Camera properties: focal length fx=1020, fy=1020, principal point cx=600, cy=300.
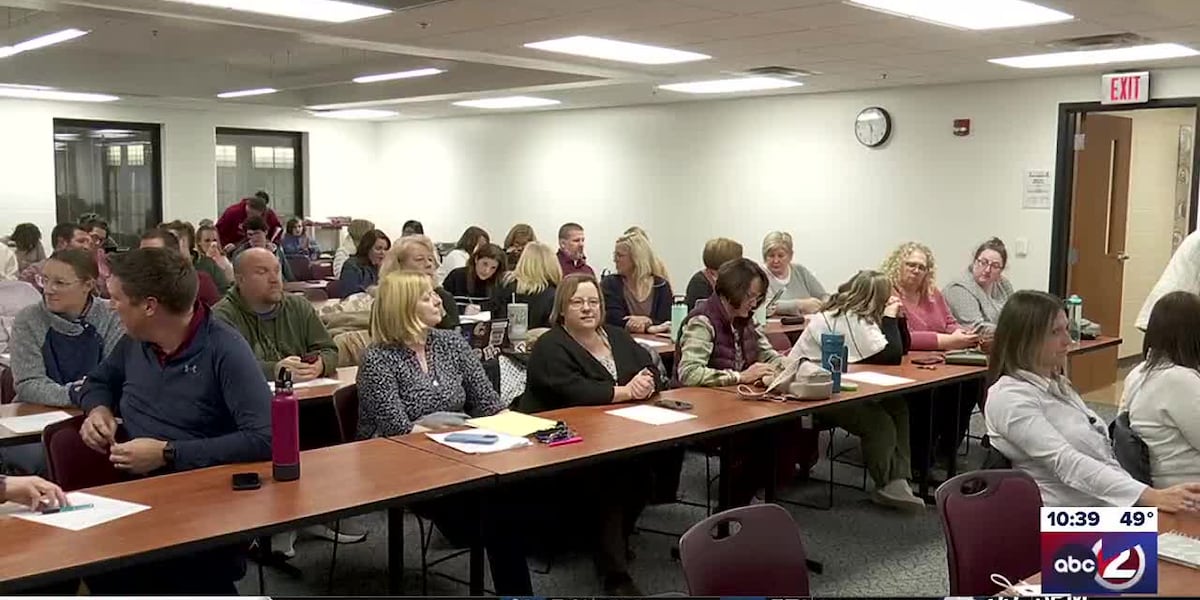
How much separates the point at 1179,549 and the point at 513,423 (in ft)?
6.49

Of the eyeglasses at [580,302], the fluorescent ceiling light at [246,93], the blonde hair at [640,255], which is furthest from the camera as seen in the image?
the fluorescent ceiling light at [246,93]

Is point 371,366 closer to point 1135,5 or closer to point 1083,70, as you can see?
point 1135,5

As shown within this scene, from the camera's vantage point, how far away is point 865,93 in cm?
925

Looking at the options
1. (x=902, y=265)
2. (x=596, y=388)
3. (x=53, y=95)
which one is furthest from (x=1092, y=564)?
(x=53, y=95)

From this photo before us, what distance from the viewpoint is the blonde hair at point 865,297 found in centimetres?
492

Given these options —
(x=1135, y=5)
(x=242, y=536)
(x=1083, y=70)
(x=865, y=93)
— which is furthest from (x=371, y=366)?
(x=865, y=93)

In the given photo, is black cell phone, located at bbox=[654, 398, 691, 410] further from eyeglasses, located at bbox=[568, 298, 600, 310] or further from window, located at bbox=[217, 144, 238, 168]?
window, located at bbox=[217, 144, 238, 168]

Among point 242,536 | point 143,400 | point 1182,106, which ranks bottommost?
point 242,536

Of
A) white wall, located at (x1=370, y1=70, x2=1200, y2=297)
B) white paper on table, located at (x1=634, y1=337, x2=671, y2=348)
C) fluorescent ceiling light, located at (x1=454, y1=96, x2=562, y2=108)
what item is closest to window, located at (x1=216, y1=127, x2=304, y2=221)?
white wall, located at (x1=370, y1=70, x2=1200, y2=297)

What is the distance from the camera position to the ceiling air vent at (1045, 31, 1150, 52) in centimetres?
601

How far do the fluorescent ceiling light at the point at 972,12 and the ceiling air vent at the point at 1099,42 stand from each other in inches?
25.4

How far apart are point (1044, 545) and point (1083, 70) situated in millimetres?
6568

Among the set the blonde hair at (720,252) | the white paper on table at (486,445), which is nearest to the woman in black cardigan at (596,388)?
the white paper on table at (486,445)

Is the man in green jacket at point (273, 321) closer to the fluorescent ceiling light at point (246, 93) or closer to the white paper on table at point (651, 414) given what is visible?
the white paper on table at point (651, 414)
